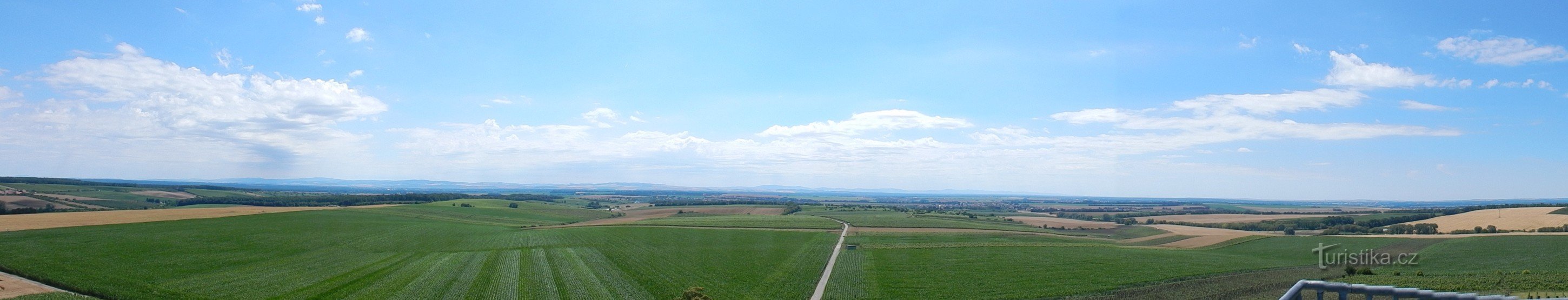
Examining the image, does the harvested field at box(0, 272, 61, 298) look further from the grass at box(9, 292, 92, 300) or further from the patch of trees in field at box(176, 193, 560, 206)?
the patch of trees in field at box(176, 193, 560, 206)

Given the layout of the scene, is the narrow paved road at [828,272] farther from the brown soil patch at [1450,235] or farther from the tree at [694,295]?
the brown soil patch at [1450,235]

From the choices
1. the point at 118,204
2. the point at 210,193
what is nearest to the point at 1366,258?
the point at 118,204

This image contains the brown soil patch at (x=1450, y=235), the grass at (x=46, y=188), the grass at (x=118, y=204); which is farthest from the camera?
the grass at (x=46, y=188)

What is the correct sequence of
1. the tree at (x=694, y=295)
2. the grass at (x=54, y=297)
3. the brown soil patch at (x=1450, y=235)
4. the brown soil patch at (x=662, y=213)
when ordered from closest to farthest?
the grass at (x=54, y=297), the tree at (x=694, y=295), the brown soil patch at (x=1450, y=235), the brown soil patch at (x=662, y=213)

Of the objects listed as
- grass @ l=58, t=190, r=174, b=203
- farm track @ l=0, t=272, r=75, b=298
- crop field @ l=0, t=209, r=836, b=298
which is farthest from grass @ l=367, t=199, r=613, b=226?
farm track @ l=0, t=272, r=75, b=298

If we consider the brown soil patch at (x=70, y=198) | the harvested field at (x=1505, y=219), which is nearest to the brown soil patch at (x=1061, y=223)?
the harvested field at (x=1505, y=219)

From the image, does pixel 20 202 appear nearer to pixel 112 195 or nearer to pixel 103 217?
pixel 103 217

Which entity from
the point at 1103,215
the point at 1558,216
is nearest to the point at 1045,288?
the point at 1558,216
